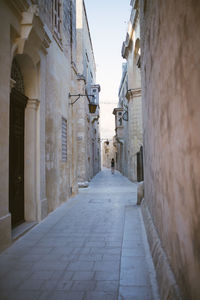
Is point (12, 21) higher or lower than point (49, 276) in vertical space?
higher

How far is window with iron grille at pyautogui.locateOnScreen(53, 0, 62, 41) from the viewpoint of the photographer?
7.84 metres

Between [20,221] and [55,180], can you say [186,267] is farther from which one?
[55,180]

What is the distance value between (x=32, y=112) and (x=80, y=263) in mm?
3786

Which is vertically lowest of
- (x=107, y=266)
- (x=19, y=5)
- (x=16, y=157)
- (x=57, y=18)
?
(x=107, y=266)

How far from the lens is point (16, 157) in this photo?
540cm

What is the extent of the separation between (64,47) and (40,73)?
11.3 feet

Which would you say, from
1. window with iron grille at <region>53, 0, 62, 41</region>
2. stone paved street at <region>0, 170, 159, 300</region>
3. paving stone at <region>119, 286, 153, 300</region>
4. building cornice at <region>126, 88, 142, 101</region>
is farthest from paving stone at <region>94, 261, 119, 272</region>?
building cornice at <region>126, 88, 142, 101</region>

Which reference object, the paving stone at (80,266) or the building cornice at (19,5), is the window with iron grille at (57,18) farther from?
the paving stone at (80,266)

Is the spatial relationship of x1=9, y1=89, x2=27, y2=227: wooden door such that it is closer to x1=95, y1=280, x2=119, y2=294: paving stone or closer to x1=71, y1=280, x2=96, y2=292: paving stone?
x1=71, y1=280, x2=96, y2=292: paving stone

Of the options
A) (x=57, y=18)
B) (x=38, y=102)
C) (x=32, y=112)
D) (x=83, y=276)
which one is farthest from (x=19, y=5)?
(x=83, y=276)

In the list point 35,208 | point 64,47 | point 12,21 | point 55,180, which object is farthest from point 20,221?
point 64,47

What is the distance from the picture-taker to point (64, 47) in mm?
8961

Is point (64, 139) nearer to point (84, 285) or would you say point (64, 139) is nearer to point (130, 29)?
point (84, 285)

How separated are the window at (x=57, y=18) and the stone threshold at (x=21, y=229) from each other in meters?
5.90
